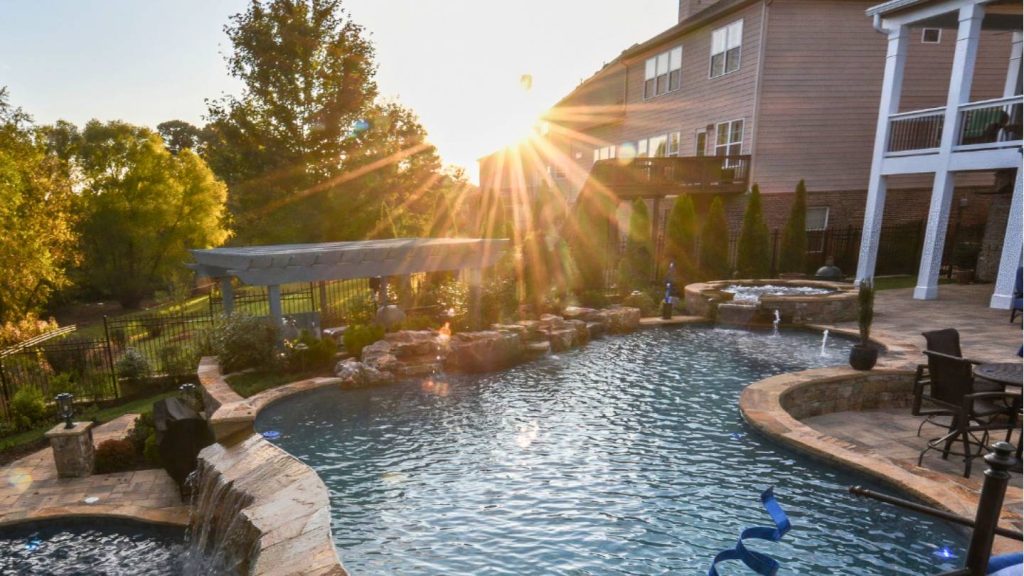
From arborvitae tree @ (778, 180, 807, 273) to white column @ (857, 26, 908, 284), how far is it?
2484 mm

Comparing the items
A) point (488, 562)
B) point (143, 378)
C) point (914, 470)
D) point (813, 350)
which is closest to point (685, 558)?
point (488, 562)

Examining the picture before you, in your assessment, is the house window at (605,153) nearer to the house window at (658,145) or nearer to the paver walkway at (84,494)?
the house window at (658,145)

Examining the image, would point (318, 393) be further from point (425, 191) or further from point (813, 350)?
point (425, 191)

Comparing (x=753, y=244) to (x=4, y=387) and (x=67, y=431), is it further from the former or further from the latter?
(x=4, y=387)

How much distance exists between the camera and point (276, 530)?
4520 mm

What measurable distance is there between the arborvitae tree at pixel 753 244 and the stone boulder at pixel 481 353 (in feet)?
39.5

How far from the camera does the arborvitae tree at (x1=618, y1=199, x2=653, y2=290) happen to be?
19102 millimetres

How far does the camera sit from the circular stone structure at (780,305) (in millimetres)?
14273

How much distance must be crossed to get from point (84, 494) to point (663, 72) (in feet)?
84.3

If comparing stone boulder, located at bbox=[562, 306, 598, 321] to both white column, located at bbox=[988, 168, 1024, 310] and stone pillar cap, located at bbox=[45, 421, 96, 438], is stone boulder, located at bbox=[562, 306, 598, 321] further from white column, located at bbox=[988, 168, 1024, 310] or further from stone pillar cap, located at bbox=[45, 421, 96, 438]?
stone pillar cap, located at bbox=[45, 421, 96, 438]

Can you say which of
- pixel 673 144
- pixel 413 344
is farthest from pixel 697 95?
pixel 413 344

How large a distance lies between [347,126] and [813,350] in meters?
21.4

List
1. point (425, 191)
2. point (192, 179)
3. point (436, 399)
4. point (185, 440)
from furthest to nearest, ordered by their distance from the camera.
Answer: point (192, 179) < point (425, 191) < point (436, 399) < point (185, 440)

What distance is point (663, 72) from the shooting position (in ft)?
80.9
